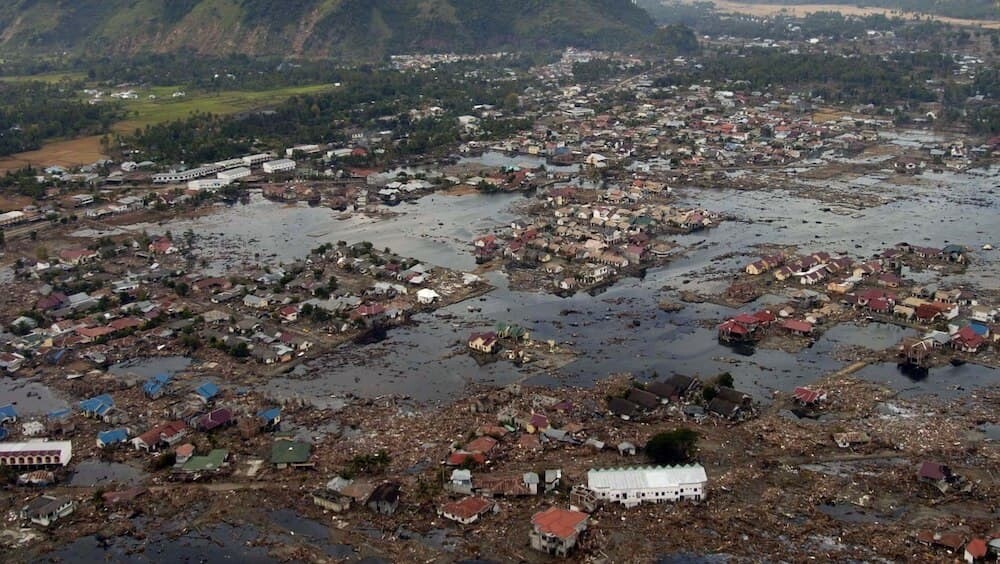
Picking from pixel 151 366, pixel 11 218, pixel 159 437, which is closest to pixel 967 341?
pixel 159 437

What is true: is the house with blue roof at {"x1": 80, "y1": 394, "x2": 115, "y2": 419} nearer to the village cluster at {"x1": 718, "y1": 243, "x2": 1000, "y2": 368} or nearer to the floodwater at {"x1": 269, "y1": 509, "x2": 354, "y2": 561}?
the floodwater at {"x1": 269, "y1": 509, "x2": 354, "y2": 561}

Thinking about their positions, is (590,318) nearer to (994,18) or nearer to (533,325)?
(533,325)

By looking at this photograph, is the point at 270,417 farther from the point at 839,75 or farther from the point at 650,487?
the point at 839,75

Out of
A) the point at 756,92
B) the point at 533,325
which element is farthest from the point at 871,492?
the point at 756,92

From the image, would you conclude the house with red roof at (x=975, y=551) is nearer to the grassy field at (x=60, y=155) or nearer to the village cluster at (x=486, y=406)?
the village cluster at (x=486, y=406)

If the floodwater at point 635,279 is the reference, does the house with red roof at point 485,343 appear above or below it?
above

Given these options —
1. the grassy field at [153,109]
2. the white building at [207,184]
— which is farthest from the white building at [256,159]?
the grassy field at [153,109]
